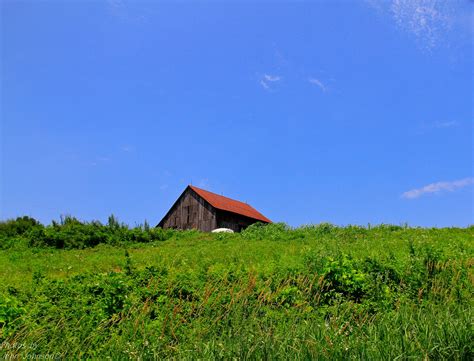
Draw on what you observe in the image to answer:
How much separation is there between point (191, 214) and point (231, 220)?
470 centimetres

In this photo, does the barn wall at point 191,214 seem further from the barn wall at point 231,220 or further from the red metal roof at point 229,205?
the barn wall at point 231,220

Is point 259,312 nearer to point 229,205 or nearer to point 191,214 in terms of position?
point 191,214

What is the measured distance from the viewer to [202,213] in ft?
141

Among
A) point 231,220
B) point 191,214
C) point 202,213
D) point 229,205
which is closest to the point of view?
point 202,213

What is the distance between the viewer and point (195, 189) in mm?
44531

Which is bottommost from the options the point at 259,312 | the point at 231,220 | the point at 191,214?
the point at 259,312

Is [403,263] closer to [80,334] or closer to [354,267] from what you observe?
[354,267]

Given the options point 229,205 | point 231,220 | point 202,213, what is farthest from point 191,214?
point 229,205

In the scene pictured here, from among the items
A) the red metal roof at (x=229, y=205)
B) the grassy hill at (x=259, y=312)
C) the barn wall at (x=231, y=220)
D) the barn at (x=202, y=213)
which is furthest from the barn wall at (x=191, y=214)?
the grassy hill at (x=259, y=312)

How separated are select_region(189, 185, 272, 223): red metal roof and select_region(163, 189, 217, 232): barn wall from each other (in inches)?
24.9

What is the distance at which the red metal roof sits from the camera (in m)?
43.7

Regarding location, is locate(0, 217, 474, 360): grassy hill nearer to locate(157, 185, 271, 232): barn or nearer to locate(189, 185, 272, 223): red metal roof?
locate(157, 185, 271, 232): barn

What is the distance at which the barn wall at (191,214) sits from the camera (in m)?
42.6

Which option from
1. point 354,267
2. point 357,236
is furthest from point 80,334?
point 357,236
